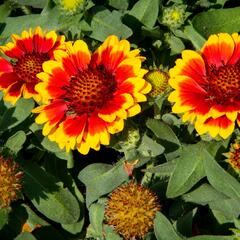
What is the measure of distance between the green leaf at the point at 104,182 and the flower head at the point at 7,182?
1.11ft

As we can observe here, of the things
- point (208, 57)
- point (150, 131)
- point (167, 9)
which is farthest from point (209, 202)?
point (167, 9)

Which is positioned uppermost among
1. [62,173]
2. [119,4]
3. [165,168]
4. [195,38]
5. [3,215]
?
[119,4]

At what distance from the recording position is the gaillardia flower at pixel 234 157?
2.21 metres

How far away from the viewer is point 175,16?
261cm

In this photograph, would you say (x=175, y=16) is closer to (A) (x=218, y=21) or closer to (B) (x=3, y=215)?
(A) (x=218, y=21)

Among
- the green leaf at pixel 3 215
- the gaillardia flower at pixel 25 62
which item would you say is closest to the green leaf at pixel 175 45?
the gaillardia flower at pixel 25 62

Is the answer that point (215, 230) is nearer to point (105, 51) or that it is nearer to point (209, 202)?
point (209, 202)

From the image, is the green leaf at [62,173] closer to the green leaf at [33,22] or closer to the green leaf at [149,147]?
the green leaf at [149,147]

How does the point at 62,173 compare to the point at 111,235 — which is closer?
the point at 111,235

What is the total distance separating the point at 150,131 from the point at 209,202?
0.39 meters

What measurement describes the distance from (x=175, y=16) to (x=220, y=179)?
811 millimetres

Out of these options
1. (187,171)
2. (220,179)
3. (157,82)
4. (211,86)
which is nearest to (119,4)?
(157,82)

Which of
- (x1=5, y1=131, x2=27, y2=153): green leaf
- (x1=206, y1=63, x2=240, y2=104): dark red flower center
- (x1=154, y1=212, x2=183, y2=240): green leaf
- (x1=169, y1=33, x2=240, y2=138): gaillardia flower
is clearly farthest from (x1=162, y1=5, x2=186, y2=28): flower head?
(x1=154, y1=212, x2=183, y2=240): green leaf

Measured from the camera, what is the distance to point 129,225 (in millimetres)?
2053
